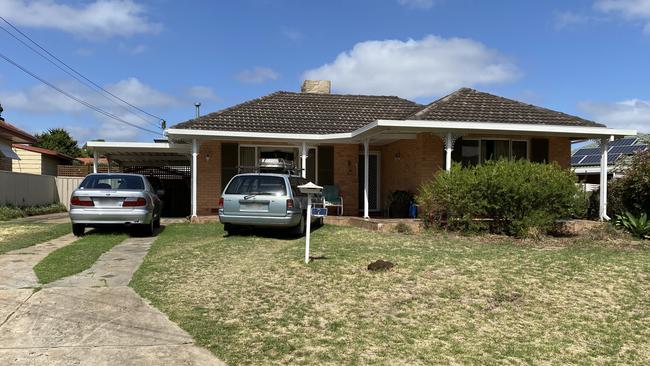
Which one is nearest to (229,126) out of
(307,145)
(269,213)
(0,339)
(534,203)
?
(307,145)

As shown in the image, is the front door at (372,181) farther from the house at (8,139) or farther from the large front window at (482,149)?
the house at (8,139)

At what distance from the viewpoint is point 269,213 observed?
1133 cm

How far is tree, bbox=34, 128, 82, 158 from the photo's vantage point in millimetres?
52156

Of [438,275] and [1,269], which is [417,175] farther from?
[1,269]

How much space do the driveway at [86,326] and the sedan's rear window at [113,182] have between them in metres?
4.29

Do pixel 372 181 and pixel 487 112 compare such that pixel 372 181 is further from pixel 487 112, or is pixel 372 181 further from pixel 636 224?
pixel 636 224

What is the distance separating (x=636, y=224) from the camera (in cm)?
1222

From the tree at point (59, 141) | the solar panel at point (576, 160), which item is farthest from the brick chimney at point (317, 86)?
the tree at point (59, 141)

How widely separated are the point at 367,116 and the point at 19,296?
14411mm

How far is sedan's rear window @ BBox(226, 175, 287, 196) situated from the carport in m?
6.75

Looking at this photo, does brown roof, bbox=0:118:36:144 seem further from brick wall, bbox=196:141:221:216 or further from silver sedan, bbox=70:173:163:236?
silver sedan, bbox=70:173:163:236

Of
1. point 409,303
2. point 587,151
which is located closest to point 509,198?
point 409,303

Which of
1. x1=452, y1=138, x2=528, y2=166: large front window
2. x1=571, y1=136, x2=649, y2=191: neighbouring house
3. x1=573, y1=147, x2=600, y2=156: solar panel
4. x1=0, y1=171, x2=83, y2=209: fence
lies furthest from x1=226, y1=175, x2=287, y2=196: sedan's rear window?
x1=573, y1=147, x2=600, y2=156: solar panel

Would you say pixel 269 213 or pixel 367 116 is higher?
pixel 367 116
